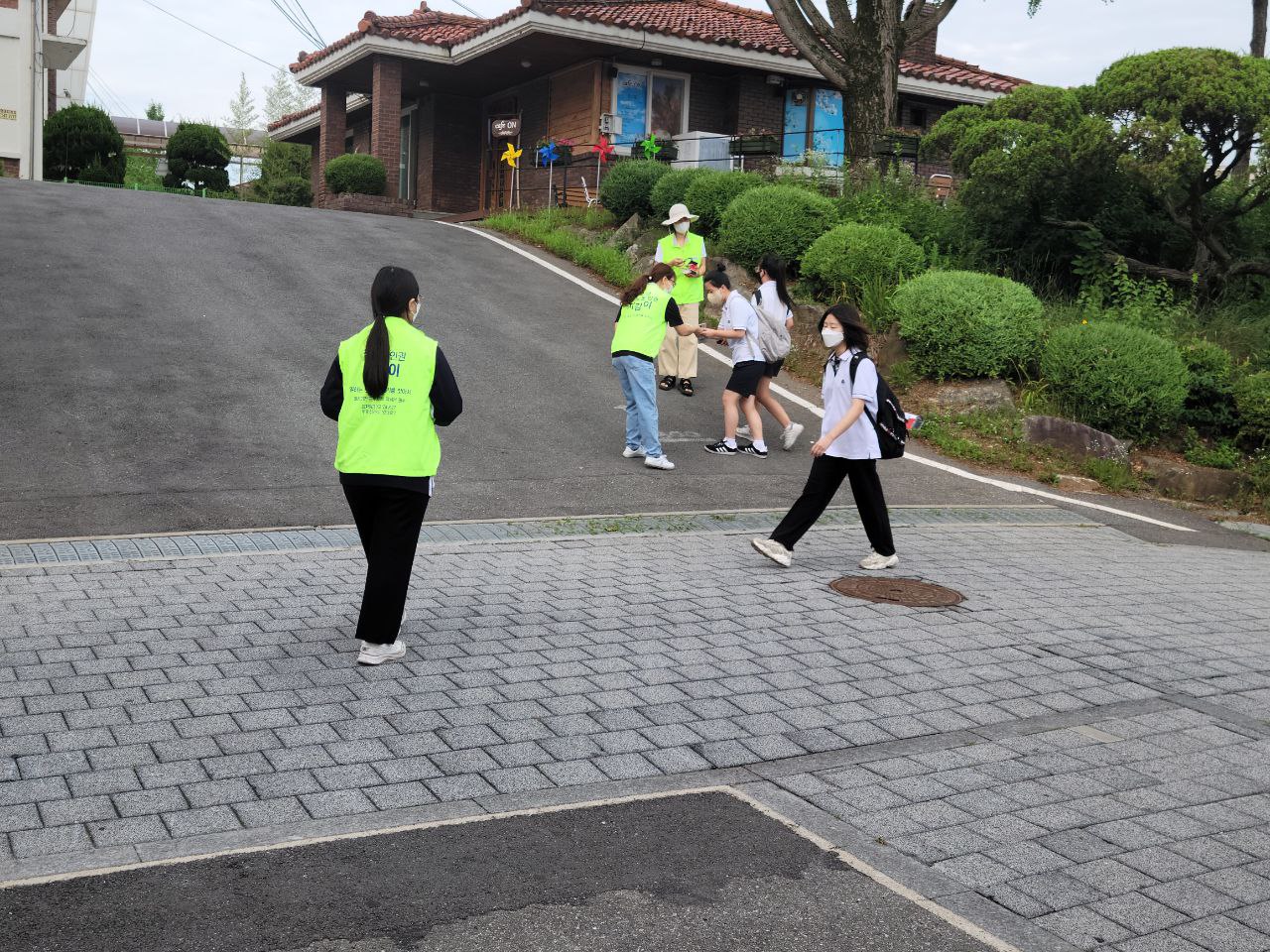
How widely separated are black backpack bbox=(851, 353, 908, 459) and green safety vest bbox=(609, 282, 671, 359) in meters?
3.09

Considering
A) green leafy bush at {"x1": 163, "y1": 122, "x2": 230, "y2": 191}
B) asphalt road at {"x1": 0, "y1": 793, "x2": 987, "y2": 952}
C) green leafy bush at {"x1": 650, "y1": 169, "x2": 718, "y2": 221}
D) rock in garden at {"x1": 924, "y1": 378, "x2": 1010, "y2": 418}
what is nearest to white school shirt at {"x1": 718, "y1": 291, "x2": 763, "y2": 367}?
rock in garden at {"x1": 924, "y1": 378, "x2": 1010, "y2": 418}

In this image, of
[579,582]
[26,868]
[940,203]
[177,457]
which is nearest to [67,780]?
[26,868]

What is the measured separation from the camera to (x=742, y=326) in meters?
11.5

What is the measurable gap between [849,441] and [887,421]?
27cm

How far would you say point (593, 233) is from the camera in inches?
836

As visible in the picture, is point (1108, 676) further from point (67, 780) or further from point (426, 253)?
point (426, 253)

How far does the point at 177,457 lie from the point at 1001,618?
20.6 feet

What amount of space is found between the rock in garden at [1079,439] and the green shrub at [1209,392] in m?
1.00

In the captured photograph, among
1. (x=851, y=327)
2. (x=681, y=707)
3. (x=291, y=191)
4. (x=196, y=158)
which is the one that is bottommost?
(x=681, y=707)

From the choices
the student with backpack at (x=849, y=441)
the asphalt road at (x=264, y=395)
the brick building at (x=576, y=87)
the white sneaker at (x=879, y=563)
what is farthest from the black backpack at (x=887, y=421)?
the brick building at (x=576, y=87)

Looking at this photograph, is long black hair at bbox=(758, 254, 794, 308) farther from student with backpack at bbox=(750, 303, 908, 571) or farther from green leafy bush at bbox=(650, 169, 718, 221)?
green leafy bush at bbox=(650, 169, 718, 221)

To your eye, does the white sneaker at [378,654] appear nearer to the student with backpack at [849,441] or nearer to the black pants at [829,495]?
the student with backpack at [849,441]

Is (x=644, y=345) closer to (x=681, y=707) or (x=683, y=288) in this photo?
(x=683, y=288)

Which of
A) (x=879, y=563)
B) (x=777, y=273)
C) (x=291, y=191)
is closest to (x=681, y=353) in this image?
(x=777, y=273)
